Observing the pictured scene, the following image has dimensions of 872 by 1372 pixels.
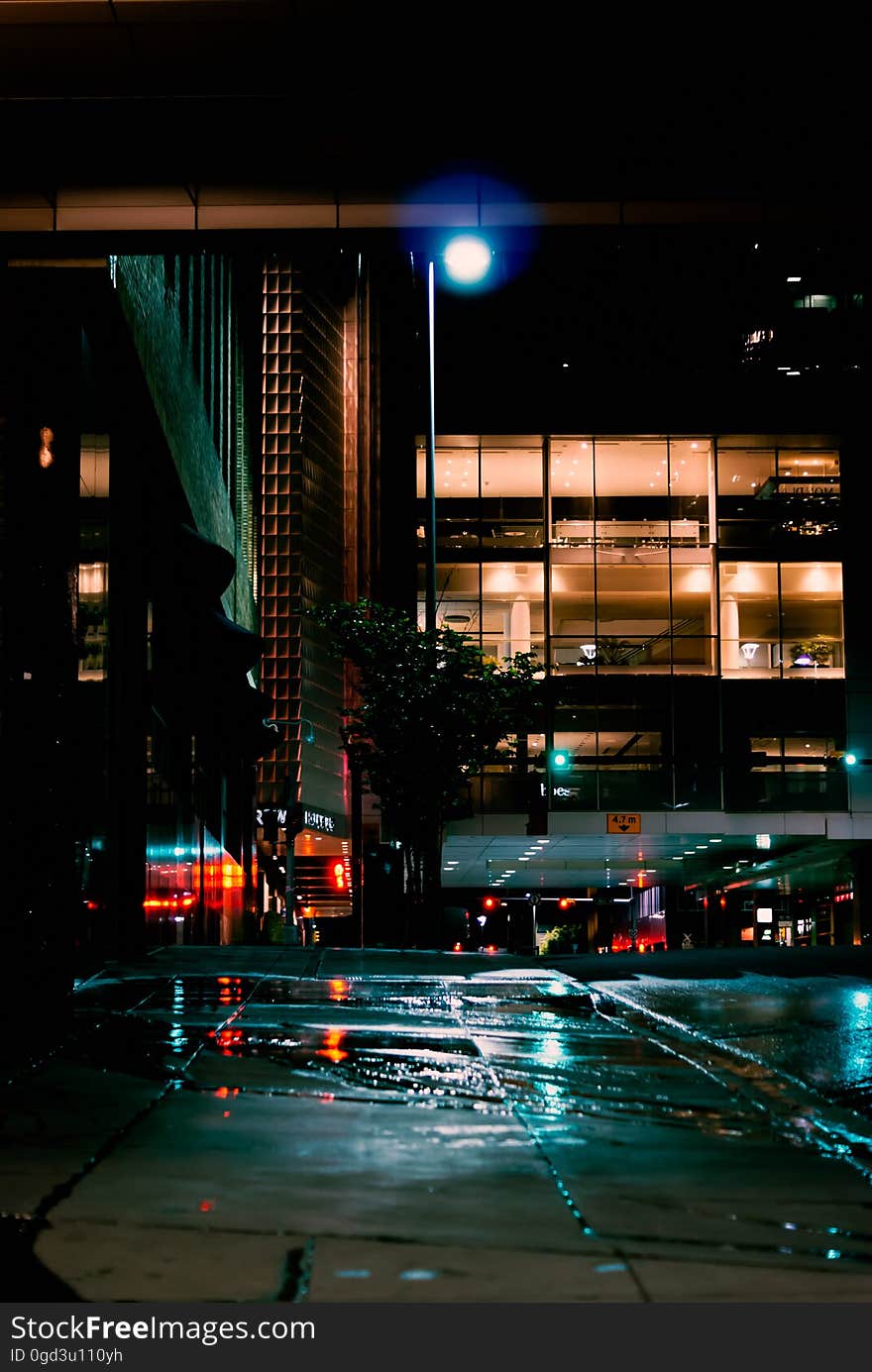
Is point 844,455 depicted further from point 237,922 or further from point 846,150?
point 846,150

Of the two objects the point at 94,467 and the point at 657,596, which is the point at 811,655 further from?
the point at 94,467

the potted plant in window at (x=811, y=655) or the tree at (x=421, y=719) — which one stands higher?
the potted plant in window at (x=811, y=655)

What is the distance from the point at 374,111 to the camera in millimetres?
10227

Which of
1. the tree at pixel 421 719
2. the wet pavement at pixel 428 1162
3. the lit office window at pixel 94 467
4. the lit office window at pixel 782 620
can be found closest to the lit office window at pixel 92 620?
the lit office window at pixel 94 467

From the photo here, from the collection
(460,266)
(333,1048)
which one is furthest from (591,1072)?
(460,266)

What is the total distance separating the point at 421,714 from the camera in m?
27.7

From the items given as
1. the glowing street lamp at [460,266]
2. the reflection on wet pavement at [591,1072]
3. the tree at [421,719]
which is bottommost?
the reflection on wet pavement at [591,1072]

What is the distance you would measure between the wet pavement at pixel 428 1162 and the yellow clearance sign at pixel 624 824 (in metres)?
39.3

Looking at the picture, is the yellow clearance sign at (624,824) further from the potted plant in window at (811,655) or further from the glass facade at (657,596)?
the potted plant in window at (811,655)

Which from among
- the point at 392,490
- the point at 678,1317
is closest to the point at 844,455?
the point at 392,490

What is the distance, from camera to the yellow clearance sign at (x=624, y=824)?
49438mm

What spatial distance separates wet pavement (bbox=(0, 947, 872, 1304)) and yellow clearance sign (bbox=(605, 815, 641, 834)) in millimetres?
39344

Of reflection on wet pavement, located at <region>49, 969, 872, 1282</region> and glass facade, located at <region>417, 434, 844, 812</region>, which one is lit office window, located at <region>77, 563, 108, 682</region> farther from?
glass facade, located at <region>417, 434, 844, 812</region>

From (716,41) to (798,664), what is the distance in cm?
4779
